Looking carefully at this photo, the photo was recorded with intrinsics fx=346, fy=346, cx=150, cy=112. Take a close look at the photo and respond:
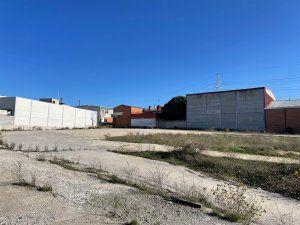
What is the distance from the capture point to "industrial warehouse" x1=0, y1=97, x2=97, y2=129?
157ft

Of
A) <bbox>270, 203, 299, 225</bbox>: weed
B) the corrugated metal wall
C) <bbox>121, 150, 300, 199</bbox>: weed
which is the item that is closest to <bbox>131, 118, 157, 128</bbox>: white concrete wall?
the corrugated metal wall

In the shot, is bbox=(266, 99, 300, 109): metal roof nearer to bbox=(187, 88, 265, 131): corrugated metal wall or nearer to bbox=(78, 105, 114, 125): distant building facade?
bbox=(187, 88, 265, 131): corrugated metal wall

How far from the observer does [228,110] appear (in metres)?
63.7

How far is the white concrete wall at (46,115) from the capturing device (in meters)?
49.9

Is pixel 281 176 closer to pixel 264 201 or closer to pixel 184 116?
pixel 264 201

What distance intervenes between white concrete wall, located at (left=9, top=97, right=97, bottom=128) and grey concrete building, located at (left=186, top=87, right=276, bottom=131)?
2237cm

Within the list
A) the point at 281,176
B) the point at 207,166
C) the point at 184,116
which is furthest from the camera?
the point at 184,116

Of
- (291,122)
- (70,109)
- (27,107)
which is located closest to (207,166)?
(27,107)

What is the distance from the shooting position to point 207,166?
14453 mm

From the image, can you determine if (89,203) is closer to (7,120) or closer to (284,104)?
(7,120)

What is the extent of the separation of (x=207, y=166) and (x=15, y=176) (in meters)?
8.00

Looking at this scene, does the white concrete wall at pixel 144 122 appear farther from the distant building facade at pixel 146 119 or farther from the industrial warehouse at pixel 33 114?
the industrial warehouse at pixel 33 114

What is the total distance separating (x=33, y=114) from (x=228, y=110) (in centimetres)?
3400

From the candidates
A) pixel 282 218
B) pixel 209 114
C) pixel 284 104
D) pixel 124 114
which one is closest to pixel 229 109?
pixel 209 114
